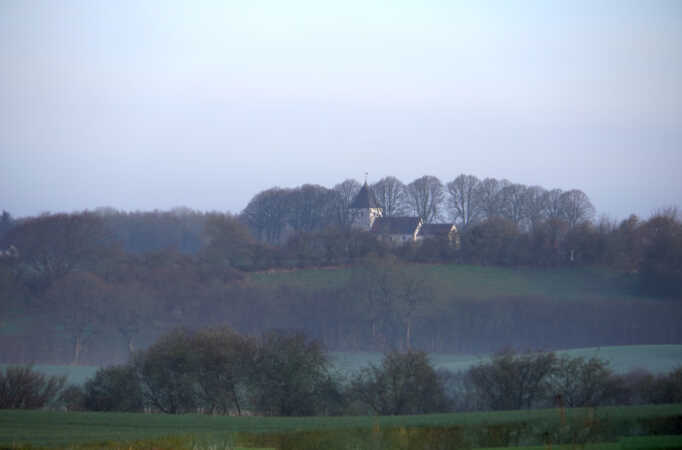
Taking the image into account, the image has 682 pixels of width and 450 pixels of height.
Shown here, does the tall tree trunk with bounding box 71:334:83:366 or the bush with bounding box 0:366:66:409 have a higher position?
the bush with bounding box 0:366:66:409

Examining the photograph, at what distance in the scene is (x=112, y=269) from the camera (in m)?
66.2

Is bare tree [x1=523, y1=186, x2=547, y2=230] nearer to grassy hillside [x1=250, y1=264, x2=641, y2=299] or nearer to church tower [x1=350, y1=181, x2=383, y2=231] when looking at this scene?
church tower [x1=350, y1=181, x2=383, y2=231]

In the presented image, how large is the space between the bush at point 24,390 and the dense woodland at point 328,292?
22.8 metres

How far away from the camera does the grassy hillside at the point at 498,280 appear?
62.6 metres

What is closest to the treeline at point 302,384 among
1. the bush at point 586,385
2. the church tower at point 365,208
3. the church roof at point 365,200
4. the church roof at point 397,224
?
the bush at point 586,385

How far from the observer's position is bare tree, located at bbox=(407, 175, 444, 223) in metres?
97.4

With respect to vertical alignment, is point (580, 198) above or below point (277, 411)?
above

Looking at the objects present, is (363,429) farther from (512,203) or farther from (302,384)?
(512,203)

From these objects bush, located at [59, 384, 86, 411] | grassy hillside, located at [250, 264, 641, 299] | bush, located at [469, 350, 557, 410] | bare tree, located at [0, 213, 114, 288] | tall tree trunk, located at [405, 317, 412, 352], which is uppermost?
bare tree, located at [0, 213, 114, 288]

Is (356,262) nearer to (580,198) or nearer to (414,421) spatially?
(580,198)

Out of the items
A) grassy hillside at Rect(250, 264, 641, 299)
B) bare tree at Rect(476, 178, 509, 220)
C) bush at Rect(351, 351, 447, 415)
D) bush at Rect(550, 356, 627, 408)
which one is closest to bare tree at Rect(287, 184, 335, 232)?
bare tree at Rect(476, 178, 509, 220)

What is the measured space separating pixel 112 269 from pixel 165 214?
1528 inches

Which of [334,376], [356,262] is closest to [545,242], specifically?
[356,262]

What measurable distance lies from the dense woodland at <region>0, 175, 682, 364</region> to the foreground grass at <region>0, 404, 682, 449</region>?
28.3 meters
